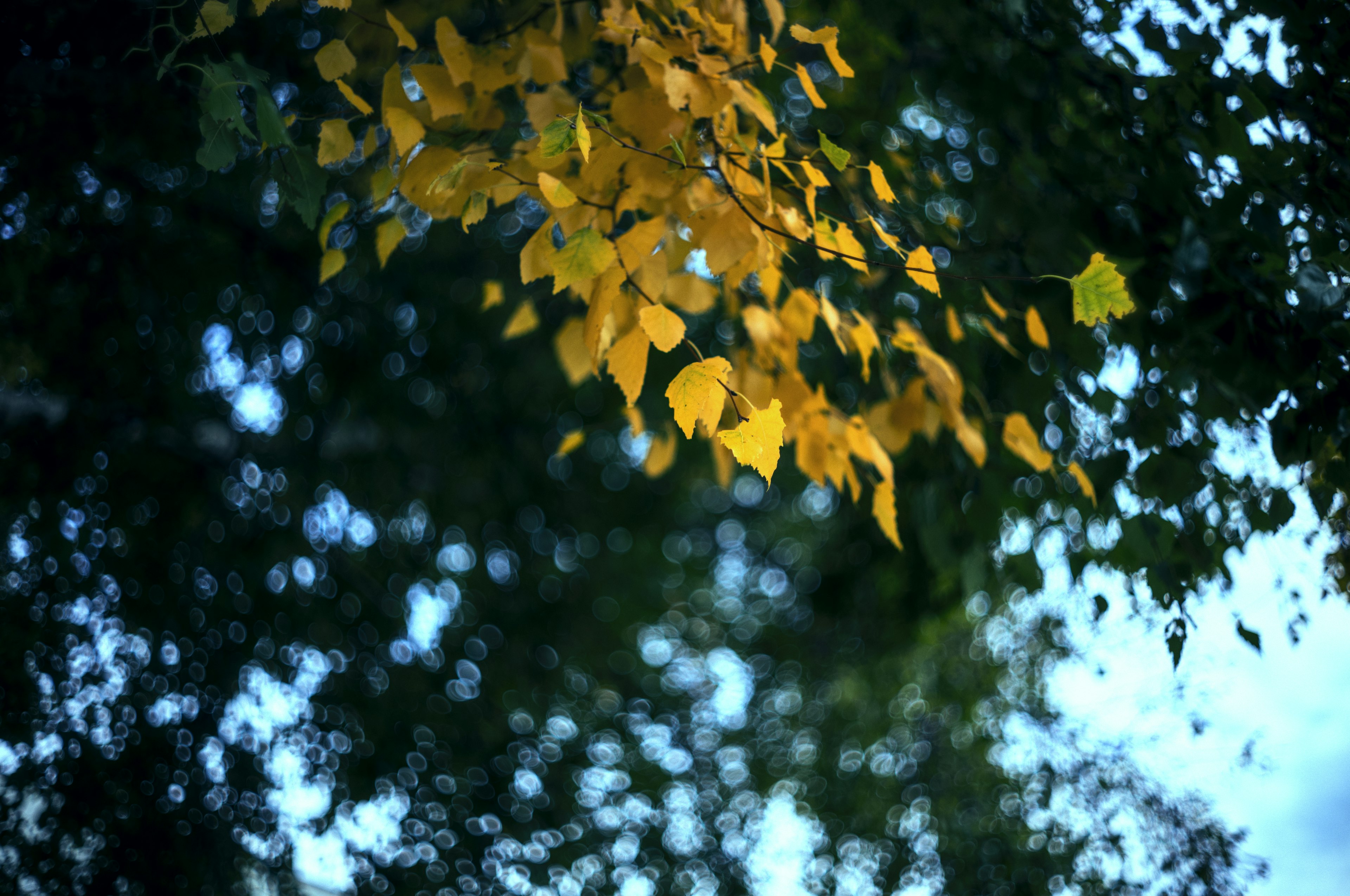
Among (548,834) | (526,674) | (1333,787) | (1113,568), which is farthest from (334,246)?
(1333,787)

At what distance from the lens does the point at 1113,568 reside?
176 centimetres

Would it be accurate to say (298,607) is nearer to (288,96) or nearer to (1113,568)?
(288,96)

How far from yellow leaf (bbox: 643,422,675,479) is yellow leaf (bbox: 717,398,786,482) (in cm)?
82

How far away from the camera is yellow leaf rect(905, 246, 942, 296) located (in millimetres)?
1063

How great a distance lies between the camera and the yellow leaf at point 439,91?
1.16 metres

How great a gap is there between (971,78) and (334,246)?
187 cm

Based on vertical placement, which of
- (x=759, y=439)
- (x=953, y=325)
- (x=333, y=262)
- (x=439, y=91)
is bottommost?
(x=333, y=262)

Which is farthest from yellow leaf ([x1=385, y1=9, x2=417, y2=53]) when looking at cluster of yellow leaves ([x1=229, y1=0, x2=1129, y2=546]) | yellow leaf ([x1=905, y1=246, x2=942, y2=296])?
yellow leaf ([x1=905, y1=246, x2=942, y2=296])

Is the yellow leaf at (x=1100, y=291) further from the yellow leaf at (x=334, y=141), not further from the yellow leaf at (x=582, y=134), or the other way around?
the yellow leaf at (x=334, y=141)

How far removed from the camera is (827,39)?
110 cm

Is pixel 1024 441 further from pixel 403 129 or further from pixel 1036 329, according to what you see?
pixel 403 129

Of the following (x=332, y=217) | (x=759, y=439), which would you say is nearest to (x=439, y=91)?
(x=332, y=217)

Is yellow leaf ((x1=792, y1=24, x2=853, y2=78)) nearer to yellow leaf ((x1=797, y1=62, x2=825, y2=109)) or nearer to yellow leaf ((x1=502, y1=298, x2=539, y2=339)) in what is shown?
yellow leaf ((x1=797, y1=62, x2=825, y2=109))

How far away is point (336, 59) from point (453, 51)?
0.16 meters
